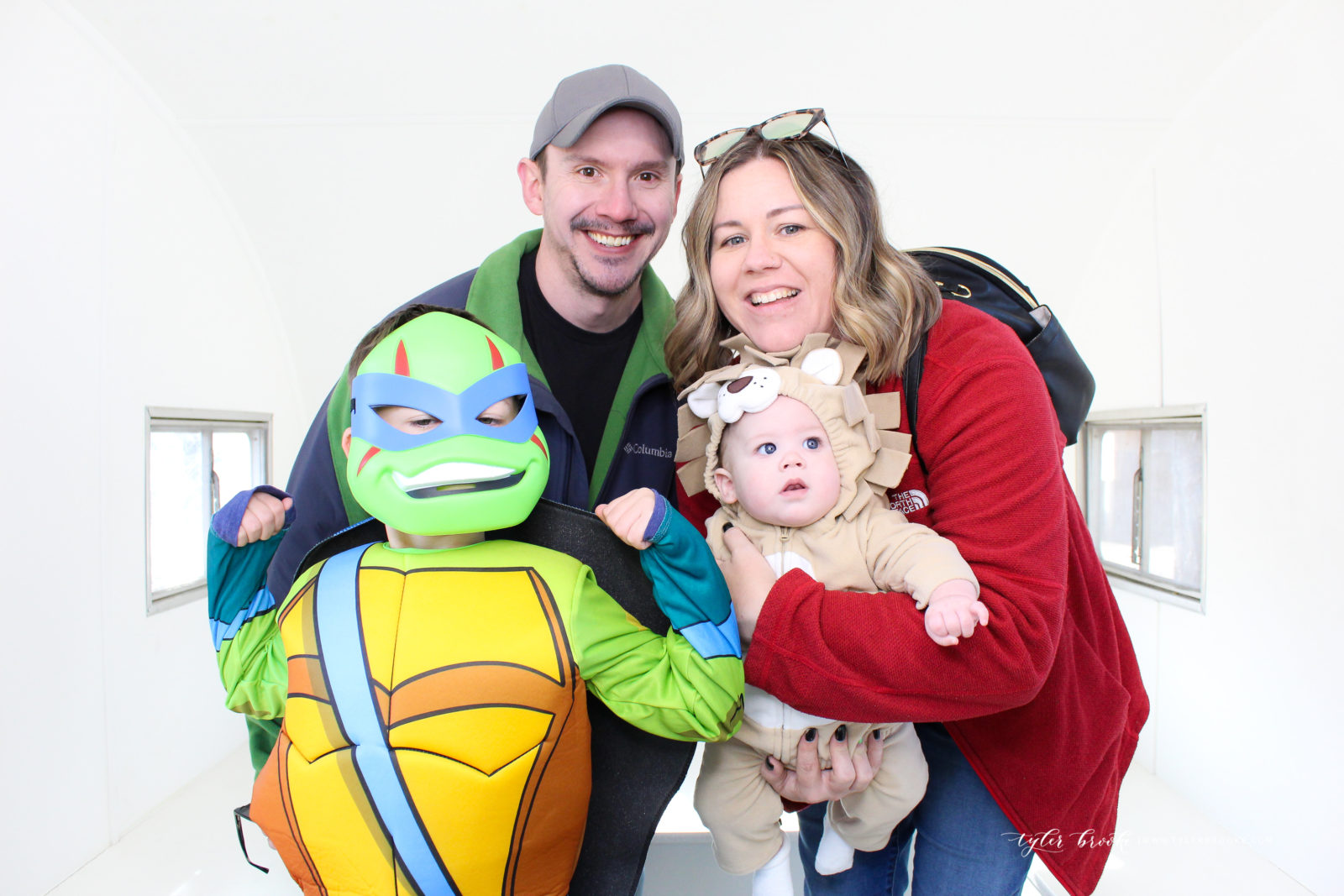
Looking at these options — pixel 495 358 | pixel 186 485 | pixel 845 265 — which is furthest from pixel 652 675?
pixel 186 485

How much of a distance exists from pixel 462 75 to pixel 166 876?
3543mm

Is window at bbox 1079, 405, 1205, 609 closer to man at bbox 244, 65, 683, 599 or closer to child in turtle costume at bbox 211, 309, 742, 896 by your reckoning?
man at bbox 244, 65, 683, 599

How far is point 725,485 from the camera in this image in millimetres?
1548

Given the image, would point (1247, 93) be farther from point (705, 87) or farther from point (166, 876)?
point (166, 876)

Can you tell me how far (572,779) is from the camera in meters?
1.32

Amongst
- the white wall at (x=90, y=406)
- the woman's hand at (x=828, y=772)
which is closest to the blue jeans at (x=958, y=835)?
the woman's hand at (x=828, y=772)

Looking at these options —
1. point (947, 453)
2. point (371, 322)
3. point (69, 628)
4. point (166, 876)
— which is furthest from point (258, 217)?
point (947, 453)

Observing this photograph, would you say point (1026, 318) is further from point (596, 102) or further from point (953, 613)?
point (596, 102)

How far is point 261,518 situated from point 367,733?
462mm

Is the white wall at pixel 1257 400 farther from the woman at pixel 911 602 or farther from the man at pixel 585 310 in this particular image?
the man at pixel 585 310

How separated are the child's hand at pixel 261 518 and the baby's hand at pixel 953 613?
1186mm

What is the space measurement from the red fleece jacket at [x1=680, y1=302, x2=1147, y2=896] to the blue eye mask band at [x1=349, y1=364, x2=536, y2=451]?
1.94ft

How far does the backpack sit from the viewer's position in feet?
5.16

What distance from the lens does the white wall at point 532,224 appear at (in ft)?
9.07
